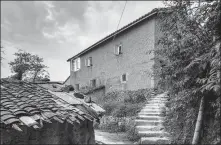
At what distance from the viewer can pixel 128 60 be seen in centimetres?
1434

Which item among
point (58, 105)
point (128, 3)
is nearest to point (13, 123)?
point (58, 105)

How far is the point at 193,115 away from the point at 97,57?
1354 centimetres

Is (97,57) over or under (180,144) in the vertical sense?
over

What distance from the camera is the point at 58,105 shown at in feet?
13.3

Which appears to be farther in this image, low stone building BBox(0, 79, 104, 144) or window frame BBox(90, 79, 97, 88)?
window frame BBox(90, 79, 97, 88)

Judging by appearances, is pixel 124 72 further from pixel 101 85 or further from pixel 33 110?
pixel 33 110

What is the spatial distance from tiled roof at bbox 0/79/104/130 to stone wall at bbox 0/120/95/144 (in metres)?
0.35

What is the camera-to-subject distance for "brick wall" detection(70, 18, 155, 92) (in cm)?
1255

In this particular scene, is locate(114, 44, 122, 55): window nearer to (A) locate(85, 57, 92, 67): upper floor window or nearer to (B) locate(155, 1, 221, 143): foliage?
(A) locate(85, 57, 92, 67): upper floor window

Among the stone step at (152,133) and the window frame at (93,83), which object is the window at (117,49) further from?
the stone step at (152,133)

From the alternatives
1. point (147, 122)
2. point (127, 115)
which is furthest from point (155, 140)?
point (127, 115)

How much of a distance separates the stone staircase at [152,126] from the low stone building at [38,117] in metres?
2.50

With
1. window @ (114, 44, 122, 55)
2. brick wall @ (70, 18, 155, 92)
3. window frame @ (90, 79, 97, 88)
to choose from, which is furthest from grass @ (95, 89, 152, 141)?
window frame @ (90, 79, 97, 88)

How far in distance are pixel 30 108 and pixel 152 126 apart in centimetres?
512
